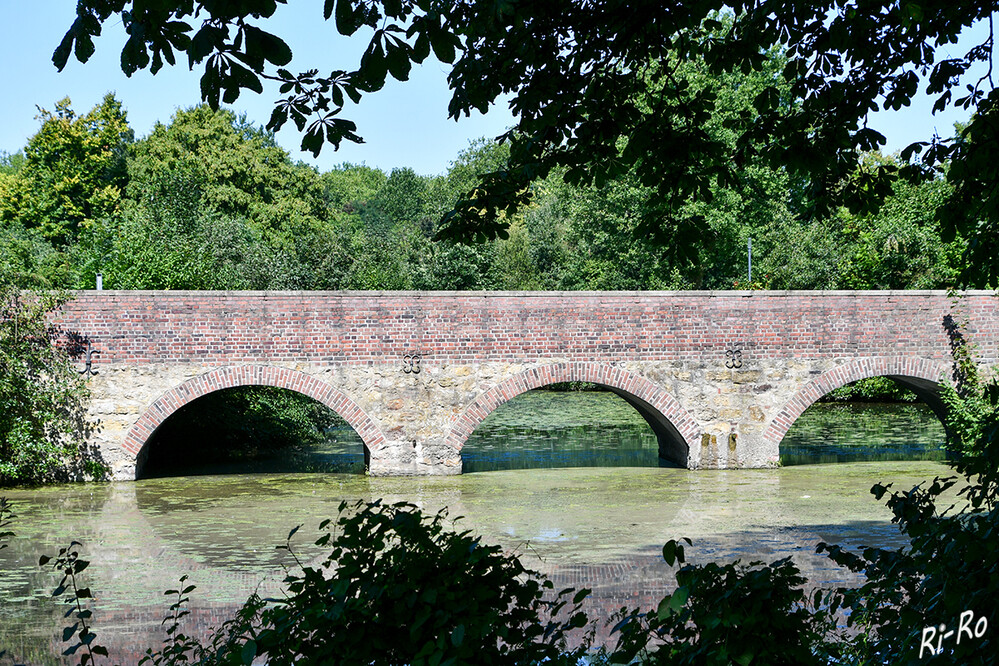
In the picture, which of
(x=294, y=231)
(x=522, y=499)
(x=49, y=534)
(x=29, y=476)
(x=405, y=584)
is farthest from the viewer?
(x=294, y=231)

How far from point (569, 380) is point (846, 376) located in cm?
460

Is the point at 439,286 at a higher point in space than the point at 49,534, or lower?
higher

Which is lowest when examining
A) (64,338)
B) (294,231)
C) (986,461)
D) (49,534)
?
(49,534)

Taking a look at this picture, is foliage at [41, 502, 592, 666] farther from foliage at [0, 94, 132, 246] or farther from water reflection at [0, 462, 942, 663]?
foliage at [0, 94, 132, 246]

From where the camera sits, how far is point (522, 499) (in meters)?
14.0

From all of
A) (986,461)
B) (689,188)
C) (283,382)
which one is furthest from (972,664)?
(283,382)

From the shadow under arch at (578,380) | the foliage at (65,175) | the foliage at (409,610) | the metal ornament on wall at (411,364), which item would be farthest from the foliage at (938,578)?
the foliage at (65,175)

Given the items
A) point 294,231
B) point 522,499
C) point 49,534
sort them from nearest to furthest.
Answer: point 49,534 < point 522,499 < point 294,231

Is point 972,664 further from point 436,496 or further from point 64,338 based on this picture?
point 64,338

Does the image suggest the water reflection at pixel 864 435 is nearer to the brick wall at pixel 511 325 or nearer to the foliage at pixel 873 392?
the foliage at pixel 873 392

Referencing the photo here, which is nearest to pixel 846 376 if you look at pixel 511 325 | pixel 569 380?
pixel 569 380

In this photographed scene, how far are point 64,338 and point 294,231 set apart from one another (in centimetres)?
2468

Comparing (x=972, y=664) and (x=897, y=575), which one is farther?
(x=897, y=575)

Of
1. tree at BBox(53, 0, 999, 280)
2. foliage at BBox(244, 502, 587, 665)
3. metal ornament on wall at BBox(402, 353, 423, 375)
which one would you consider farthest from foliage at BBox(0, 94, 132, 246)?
foliage at BBox(244, 502, 587, 665)
